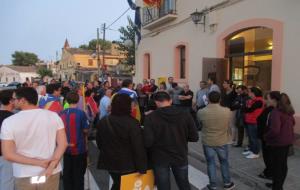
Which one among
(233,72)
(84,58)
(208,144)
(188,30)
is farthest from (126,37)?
(84,58)

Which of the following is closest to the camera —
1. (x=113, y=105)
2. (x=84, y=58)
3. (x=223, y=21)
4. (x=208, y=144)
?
(x=113, y=105)

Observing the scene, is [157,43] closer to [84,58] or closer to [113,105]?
[113,105]

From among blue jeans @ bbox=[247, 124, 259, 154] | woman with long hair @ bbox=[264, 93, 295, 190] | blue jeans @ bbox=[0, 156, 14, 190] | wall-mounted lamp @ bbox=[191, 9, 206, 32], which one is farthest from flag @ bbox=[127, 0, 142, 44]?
blue jeans @ bbox=[0, 156, 14, 190]

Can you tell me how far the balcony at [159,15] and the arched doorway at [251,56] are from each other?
3788 millimetres

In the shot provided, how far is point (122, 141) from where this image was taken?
3361 mm

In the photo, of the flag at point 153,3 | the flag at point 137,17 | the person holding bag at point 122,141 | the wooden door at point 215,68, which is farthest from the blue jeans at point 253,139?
the flag at point 137,17

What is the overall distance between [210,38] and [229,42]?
0.79 metres

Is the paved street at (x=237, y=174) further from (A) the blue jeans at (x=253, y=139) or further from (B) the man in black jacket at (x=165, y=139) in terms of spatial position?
(B) the man in black jacket at (x=165, y=139)

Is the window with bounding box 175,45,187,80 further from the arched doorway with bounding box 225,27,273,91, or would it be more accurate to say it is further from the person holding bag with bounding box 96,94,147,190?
the person holding bag with bounding box 96,94,147,190

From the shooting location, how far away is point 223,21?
33.4ft

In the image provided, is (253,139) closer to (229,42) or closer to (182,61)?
(229,42)

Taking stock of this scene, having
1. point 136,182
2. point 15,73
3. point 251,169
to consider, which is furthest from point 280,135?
point 15,73

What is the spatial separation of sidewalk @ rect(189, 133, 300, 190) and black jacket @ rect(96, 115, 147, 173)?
9.05 ft

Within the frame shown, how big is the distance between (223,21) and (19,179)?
9001 mm
